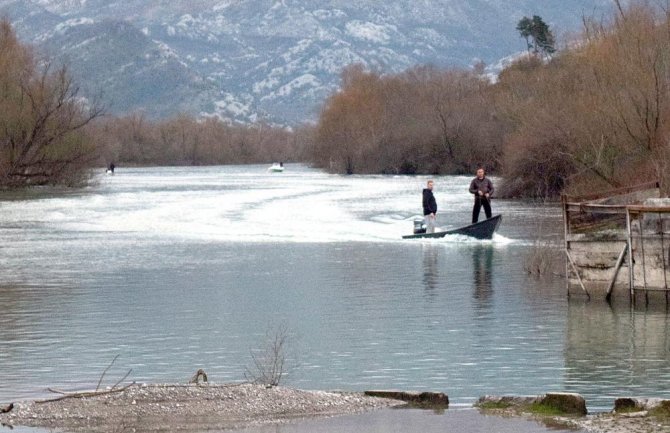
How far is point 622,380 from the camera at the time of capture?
18312 mm

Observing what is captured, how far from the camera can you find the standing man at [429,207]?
135 ft

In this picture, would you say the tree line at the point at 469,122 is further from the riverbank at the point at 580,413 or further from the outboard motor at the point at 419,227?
the riverbank at the point at 580,413

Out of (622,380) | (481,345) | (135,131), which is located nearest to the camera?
(622,380)

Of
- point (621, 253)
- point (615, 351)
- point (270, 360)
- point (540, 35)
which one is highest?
point (540, 35)

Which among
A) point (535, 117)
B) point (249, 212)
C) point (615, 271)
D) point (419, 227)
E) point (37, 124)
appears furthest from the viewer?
point (37, 124)

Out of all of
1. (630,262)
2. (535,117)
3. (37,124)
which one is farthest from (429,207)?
(37,124)

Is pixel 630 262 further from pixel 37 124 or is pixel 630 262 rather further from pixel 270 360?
pixel 37 124

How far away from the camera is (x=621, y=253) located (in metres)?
26.0

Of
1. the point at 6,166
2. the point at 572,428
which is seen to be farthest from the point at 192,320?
the point at 6,166

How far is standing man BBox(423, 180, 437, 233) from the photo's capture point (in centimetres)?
4102

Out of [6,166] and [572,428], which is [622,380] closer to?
[572,428]

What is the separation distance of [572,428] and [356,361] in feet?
19.9

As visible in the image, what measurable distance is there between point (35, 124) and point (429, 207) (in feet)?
147

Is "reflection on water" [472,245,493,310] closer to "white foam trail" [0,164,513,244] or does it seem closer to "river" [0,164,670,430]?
"river" [0,164,670,430]
